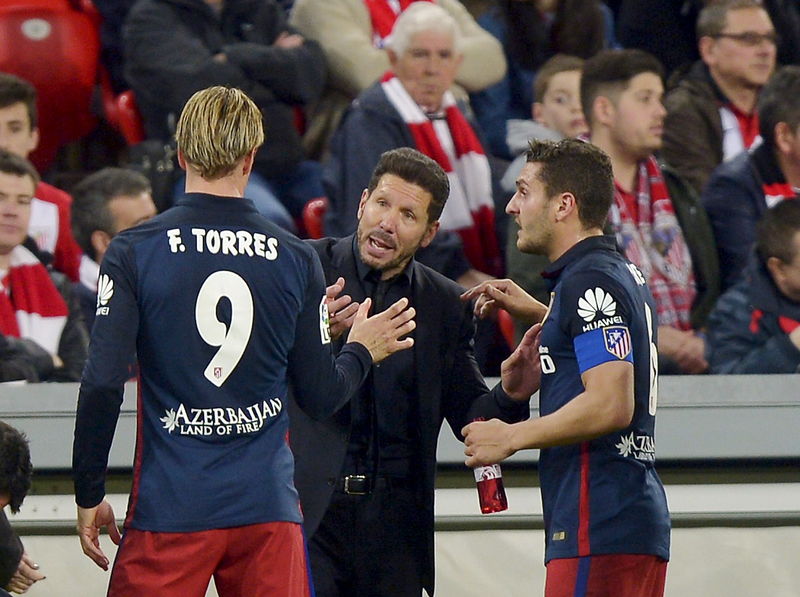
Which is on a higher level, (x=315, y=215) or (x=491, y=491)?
(x=315, y=215)

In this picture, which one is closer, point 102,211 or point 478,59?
point 102,211

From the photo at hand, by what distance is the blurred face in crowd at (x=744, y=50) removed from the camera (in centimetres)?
663

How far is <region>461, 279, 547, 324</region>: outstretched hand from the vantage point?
3.83m

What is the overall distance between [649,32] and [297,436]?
13.4 feet

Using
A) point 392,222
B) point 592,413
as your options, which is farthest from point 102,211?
point 592,413

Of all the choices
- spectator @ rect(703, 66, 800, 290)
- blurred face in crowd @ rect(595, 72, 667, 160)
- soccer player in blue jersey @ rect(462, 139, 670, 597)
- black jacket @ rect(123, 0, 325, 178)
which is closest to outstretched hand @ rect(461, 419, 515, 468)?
soccer player in blue jersey @ rect(462, 139, 670, 597)

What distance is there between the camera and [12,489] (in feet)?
11.5

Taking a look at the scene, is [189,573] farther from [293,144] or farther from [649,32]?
[649,32]

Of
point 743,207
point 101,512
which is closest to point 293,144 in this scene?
point 743,207

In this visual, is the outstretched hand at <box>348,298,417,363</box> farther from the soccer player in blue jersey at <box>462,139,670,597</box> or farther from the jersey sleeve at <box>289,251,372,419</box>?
the soccer player in blue jersey at <box>462,139,670,597</box>

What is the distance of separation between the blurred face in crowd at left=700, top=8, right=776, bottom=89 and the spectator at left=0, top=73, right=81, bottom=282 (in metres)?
2.90

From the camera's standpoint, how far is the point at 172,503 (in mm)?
3250

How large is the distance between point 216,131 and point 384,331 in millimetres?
720

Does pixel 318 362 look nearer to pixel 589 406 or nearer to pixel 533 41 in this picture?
pixel 589 406
